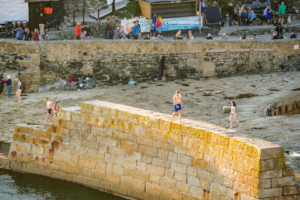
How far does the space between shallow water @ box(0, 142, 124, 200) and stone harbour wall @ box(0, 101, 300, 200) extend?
0.22 metres

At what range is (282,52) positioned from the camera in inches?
1001

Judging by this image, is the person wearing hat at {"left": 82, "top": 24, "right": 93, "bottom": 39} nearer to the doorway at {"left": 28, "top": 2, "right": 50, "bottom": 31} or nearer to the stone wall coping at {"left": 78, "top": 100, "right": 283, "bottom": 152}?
the doorway at {"left": 28, "top": 2, "right": 50, "bottom": 31}

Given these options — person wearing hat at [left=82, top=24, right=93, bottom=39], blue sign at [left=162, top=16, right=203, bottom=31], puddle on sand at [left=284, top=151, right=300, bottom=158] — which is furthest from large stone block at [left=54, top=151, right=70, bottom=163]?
blue sign at [left=162, top=16, right=203, bottom=31]

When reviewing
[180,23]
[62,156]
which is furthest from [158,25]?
[62,156]

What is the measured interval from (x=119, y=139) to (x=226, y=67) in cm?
1214

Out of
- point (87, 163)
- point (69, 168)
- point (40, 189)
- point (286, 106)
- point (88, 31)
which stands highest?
point (88, 31)

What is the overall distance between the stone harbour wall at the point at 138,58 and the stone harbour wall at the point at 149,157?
7986 millimetres

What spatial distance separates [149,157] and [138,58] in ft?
37.9

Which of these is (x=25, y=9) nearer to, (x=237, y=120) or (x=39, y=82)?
(x=39, y=82)

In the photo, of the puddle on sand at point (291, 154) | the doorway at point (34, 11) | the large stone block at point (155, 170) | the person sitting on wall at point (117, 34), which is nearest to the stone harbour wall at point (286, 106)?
the puddle on sand at point (291, 154)

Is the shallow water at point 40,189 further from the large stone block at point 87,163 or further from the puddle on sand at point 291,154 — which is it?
the puddle on sand at point 291,154

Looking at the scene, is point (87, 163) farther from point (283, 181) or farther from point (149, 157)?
point (283, 181)

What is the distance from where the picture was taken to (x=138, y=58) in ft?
81.7

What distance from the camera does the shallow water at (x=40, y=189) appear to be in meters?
14.9
